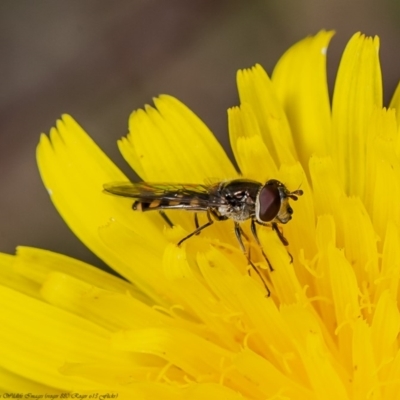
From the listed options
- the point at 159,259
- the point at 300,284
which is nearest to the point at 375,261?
the point at 300,284

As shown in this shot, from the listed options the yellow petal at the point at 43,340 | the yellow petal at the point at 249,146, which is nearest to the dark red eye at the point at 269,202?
the yellow petal at the point at 249,146

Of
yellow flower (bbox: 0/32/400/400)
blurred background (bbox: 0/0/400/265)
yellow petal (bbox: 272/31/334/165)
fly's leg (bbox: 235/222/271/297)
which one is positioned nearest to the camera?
yellow flower (bbox: 0/32/400/400)

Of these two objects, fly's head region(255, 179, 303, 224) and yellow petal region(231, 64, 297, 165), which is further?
yellow petal region(231, 64, 297, 165)

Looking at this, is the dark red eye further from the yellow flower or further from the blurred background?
the blurred background

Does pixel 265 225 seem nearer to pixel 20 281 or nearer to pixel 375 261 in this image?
pixel 375 261

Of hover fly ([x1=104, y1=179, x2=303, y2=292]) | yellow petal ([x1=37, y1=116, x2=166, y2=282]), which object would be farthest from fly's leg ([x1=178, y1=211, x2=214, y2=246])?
yellow petal ([x1=37, y1=116, x2=166, y2=282])

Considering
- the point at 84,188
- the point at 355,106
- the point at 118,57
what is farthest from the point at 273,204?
the point at 118,57
